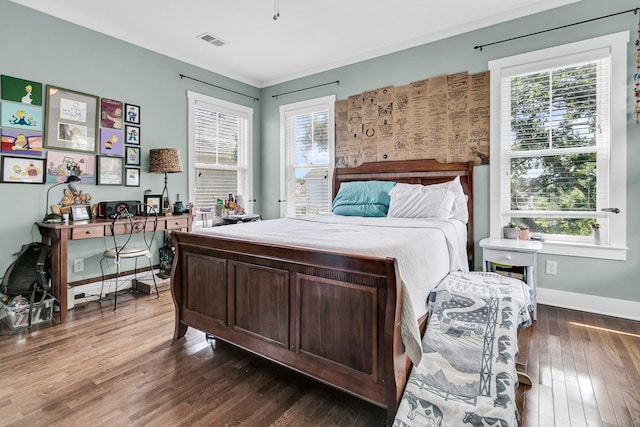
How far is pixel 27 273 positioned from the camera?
9.03 feet

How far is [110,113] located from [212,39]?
1.36 metres

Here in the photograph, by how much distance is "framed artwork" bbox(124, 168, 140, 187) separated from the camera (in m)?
3.60

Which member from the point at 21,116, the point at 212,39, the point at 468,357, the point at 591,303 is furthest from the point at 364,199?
the point at 21,116

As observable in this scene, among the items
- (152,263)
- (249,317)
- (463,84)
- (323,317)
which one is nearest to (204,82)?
(152,263)

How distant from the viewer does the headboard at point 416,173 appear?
3.38 meters

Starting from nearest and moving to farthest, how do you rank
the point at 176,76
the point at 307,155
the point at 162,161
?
the point at 162,161 → the point at 176,76 → the point at 307,155

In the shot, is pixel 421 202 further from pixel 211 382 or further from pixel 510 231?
pixel 211 382

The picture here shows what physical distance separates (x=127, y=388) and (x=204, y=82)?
3.74 metres

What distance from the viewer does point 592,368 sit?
1989mm

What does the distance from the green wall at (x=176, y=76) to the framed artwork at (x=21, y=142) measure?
304 millimetres

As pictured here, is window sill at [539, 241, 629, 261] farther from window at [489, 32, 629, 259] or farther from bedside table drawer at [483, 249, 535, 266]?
bedside table drawer at [483, 249, 535, 266]

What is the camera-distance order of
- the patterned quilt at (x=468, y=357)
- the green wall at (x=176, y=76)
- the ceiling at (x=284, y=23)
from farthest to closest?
the ceiling at (x=284, y=23) < the green wall at (x=176, y=76) < the patterned quilt at (x=468, y=357)

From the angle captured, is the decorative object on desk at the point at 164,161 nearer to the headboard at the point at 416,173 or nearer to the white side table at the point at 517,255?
the headboard at the point at 416,173

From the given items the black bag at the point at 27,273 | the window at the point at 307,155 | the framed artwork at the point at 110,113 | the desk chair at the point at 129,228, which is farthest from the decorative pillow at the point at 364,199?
the black bag at the point at 27,273
